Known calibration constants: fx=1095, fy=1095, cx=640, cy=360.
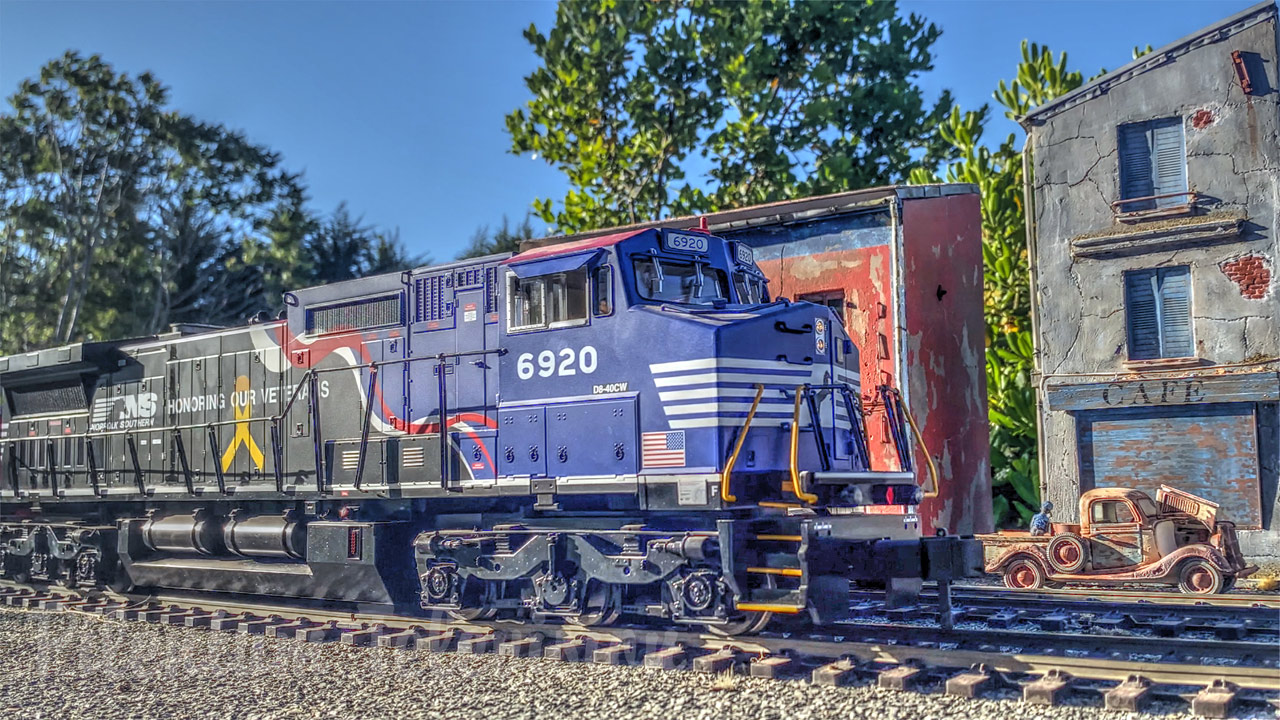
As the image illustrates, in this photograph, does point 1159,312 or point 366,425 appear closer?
point 366,425

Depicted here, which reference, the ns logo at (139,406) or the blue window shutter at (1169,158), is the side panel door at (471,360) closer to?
the ns logo at (139,406)

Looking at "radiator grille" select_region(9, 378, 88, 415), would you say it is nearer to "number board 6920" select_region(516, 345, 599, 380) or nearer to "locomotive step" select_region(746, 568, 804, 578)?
"number board 6920" select_region(516, 345, 599, 380)

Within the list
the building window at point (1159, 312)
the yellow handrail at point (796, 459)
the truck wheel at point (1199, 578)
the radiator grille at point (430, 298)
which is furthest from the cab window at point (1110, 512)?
the radiator grille at point (430, 298)

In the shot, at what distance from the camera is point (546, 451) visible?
9.03 metres

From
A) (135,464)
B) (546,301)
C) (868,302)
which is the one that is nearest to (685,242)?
(546,301)

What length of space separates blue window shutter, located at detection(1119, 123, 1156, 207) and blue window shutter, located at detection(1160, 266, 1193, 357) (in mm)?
1195

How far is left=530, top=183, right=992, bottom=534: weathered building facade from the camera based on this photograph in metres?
12.5

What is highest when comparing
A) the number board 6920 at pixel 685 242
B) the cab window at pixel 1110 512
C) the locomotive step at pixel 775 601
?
the number board 6920 at pixel 685 242

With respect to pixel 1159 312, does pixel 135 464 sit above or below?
below

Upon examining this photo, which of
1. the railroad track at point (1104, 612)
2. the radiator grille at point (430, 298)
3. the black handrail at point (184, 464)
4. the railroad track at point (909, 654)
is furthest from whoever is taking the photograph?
the black handrail at point (184, 464)

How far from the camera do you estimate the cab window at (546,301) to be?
8.92m

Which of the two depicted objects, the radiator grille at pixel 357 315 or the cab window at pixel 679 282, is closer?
the cab window at pixel 679 282

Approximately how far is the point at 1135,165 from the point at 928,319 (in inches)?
262

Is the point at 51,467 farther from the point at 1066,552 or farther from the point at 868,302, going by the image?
the point at 1066,552
